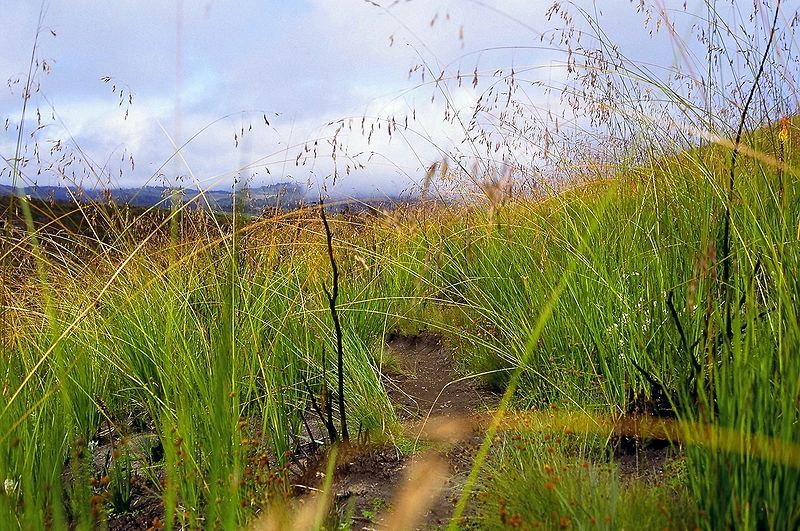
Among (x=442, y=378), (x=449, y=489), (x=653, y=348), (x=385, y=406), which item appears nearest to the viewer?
(x=449, y=489)

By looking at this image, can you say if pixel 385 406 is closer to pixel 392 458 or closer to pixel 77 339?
pixel 392 458

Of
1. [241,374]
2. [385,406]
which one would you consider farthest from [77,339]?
[385,406]

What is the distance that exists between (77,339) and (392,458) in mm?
1566

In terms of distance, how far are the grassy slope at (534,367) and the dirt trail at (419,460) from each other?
0.11 meters

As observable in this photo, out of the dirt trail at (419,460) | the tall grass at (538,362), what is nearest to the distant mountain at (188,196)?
the tall grass at (538,362)

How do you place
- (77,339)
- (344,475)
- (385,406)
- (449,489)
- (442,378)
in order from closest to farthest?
(449,489)
(344,475)
(385,406)
(77,339)
(442,378)

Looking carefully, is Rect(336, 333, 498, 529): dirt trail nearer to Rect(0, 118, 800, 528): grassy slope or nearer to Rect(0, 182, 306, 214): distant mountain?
Rect(0, 118, 800, 528): grassy slope

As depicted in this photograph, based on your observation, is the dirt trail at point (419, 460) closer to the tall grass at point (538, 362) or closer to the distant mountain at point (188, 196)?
the tall grass at point (538, 362)

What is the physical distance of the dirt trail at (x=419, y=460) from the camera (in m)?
1.75

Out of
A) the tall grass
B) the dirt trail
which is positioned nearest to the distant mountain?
the tall grass

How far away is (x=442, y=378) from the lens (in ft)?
10.0

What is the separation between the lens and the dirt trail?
175 cm

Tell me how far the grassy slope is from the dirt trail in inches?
4.4

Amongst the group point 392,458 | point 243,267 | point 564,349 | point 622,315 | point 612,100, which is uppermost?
point 612,100
